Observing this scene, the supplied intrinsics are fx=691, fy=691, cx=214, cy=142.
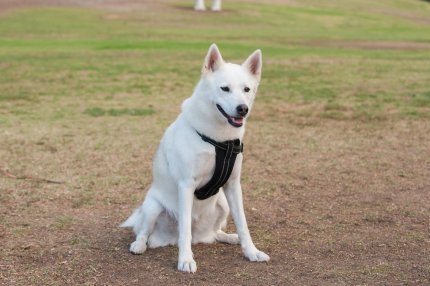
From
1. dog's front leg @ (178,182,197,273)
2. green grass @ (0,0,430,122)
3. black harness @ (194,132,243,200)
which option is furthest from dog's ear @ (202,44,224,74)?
green grass @ (0,0,430,122)

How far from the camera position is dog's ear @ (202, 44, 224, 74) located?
5.01 meters

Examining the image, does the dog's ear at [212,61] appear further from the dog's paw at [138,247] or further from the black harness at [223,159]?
the dog's paw at [138,247]

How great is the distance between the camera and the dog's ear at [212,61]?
16.4 feet

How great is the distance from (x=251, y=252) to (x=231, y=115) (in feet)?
3.60

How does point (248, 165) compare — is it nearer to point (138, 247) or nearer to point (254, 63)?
point (138, 247)

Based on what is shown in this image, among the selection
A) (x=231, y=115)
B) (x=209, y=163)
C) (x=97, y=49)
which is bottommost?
(x=97, y=49)

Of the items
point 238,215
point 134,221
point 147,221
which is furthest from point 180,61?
point 238,215

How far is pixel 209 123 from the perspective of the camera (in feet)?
16.8

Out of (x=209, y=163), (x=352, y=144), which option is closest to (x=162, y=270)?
(x=209, y=163)

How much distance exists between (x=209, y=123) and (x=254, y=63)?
0.56m

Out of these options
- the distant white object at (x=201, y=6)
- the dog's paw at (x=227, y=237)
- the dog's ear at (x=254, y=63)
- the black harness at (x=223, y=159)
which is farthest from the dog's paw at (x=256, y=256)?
the distant white object at (x=201, y=6)

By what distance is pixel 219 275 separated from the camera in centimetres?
492

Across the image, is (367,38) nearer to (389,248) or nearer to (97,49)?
(97,49)

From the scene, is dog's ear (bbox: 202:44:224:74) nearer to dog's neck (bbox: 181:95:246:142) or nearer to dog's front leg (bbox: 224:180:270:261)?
dog's neck (bbox: 181:95:246:142)
